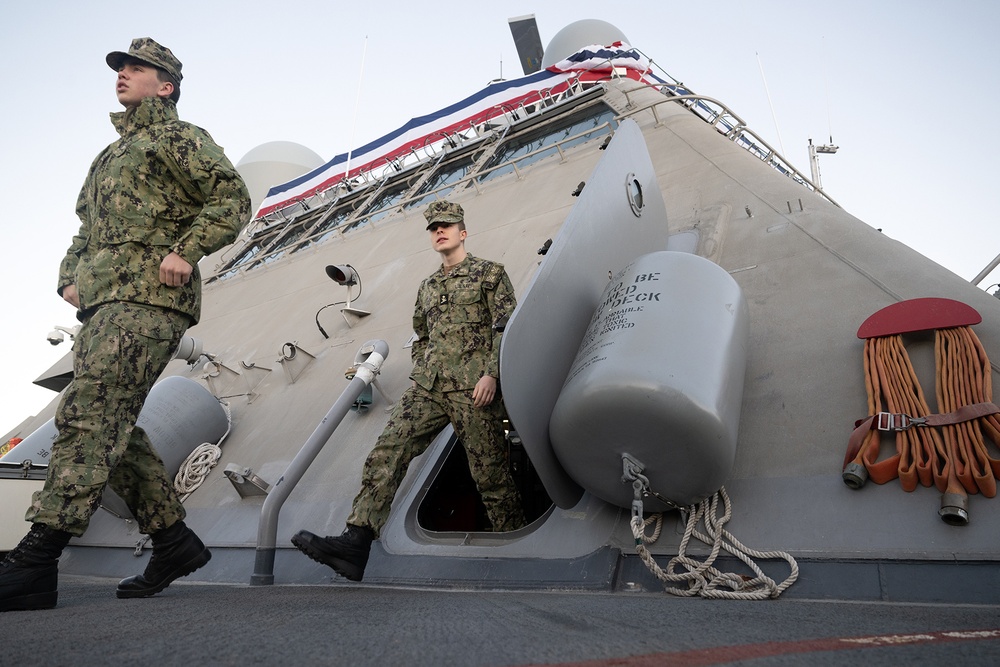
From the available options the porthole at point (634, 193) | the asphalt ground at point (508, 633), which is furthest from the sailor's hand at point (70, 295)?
the porthole at point (634, 193)

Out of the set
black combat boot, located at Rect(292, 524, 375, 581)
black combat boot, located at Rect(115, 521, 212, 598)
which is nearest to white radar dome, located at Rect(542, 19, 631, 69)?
black combat boot, located at Rect(292, 524, 375, 581)

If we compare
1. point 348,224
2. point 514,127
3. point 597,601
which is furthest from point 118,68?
point 514,127

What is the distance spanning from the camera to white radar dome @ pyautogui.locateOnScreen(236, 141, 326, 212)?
14.2 meters

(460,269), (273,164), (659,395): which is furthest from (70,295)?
(273,164)

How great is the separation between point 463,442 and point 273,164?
549 inches

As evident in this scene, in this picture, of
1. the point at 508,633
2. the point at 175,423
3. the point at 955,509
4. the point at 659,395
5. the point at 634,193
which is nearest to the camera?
the point at 508,633

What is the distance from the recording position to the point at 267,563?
7.23ft

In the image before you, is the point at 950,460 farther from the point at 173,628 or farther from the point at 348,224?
the point at 348,224

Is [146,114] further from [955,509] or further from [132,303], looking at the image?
[955,509]

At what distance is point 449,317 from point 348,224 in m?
4.99

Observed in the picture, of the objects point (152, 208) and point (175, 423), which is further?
point (175, 423)

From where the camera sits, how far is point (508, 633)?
966 millimetres

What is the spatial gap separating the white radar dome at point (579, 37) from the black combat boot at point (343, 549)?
11446 millimetres

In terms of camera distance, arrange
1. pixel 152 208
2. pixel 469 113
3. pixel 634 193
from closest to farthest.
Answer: pixel 152 208 → pixel 634 193 → pixel 469 113
